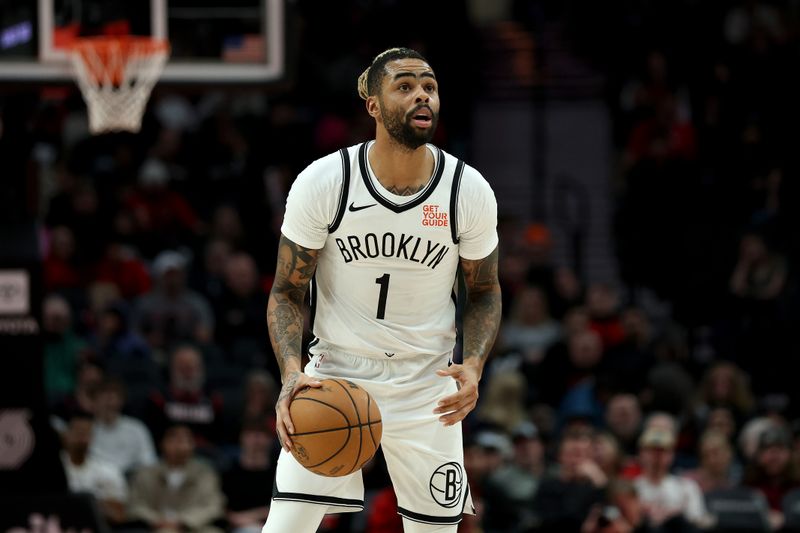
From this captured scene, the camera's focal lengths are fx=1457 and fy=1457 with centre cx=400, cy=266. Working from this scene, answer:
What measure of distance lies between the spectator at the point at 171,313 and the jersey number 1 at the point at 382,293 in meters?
7.15

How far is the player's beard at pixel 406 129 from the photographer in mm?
5523

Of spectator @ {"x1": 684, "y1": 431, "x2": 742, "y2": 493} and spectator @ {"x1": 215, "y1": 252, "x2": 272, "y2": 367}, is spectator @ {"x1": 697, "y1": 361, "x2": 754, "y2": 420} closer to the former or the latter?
spectator @ {"x1": 684, "y1": 431, "x2": 742, "y2": 493}

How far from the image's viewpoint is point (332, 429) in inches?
208

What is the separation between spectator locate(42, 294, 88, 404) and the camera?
39.6 ft

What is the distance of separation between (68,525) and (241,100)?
7852 mm

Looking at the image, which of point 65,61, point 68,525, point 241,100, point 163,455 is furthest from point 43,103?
point 241,100

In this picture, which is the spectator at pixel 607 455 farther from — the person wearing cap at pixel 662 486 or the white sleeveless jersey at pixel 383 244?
the white sleeveless jersey at pixel 383 244

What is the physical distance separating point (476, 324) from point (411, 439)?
A: 1.76 ft

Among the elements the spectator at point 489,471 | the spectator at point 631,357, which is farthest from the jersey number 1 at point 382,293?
the spectator at point 631,357

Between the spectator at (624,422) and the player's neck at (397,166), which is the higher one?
the player's neck at (397,166)

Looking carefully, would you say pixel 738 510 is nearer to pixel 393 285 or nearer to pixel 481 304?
pixel 481 304

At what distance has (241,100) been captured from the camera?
1627 cm

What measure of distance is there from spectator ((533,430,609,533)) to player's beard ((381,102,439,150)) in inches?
201

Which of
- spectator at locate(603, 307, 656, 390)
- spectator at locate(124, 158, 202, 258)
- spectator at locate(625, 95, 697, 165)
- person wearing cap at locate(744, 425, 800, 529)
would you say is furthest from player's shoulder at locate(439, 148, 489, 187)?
spectator at locate(625, 95, 697, 165)
